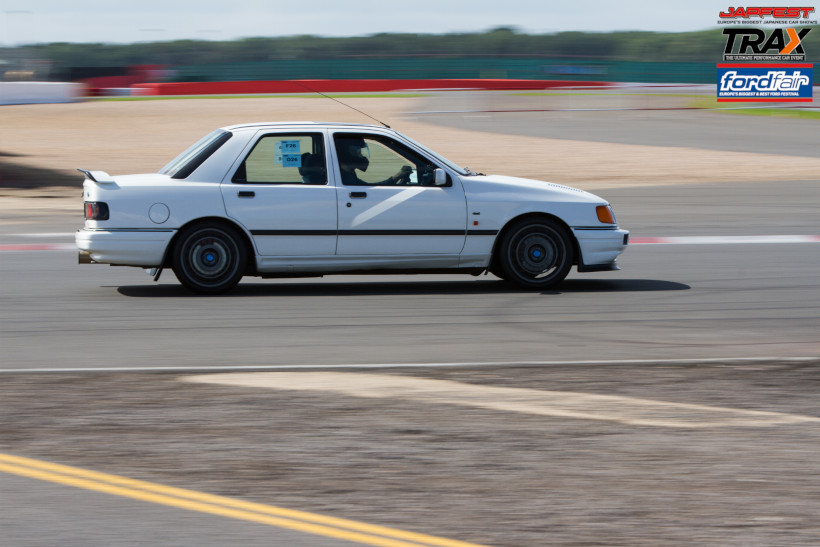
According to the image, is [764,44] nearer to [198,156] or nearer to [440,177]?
[440,177]

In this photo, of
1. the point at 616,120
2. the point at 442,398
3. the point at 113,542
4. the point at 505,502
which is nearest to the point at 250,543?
the point at 113,542

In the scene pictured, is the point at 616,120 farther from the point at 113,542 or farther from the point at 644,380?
the point at 113,542

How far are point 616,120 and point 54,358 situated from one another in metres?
36.5

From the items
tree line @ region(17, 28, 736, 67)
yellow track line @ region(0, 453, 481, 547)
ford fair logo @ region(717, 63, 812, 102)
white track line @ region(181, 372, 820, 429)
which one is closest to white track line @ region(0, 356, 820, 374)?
white track line @ region(181, 372, 820, 429)

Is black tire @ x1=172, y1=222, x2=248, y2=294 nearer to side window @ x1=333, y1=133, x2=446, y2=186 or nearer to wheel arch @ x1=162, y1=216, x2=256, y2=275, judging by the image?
wheel arch @ x1=162, y1=216, x2=256, y2=275

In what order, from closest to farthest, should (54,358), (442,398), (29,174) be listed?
(442,398) → (54,358) → (29,174)

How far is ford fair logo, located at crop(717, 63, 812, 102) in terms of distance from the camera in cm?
5556

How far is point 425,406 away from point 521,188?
13.8 feet

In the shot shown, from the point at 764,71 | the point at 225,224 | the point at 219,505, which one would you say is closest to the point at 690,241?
the point at 225,224

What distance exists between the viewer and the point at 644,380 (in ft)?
21.8

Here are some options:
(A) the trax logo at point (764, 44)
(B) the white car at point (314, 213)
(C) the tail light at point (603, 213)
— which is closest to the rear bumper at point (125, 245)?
(B) the white car at point (314, 213)

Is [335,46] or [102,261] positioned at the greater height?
[335,46]

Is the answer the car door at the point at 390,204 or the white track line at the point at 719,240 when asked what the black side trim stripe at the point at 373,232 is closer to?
the car door at the point at 390,204

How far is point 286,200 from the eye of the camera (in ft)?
31.4
